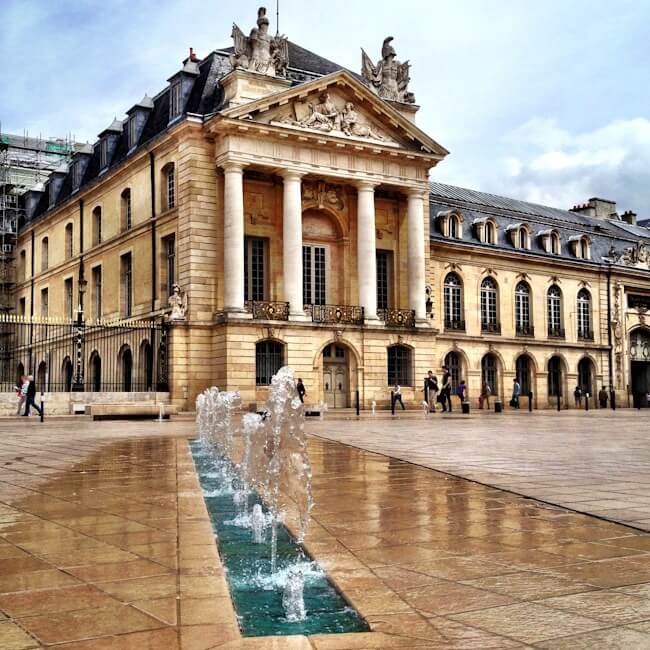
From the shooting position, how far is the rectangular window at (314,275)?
3875cm

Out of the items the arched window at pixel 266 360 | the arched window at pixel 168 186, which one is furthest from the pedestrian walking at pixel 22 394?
the arched window at pixel 168 186

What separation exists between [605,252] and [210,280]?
30.2 m

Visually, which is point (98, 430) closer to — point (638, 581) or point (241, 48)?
point (638, 581)

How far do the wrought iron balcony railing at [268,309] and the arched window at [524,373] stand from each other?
1854 cm

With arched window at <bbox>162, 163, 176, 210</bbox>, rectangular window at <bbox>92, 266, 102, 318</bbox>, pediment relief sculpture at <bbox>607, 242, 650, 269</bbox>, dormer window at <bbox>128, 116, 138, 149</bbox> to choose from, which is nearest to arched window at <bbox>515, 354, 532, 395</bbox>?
pediment relief sculpture at <bbox>607, 242, 650, 269</bbox>

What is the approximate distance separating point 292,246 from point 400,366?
7.73 meters

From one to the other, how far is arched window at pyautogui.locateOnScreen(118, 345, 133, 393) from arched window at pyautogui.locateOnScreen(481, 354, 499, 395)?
756 inches

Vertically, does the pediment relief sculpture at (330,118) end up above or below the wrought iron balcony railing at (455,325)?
above

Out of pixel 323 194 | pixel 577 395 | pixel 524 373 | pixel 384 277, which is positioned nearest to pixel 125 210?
pixel 323 194

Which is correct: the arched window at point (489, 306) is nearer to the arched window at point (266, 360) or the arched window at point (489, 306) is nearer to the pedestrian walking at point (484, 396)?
the pedestrian walking at point (484, 396)

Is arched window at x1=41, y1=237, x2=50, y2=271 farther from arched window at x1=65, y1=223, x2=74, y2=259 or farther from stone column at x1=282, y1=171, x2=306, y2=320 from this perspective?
stone column at x1=282, y1=171, x2=306, y2=320

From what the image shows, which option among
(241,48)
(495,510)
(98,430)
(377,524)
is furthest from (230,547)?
(241,48)

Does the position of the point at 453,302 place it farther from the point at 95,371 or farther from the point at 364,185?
the point at 95,371

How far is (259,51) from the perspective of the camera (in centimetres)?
3678
